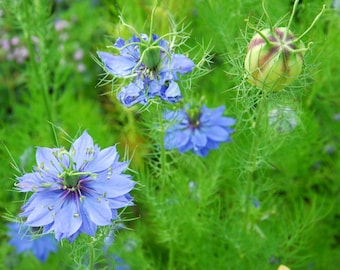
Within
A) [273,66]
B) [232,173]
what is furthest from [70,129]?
[273,66]

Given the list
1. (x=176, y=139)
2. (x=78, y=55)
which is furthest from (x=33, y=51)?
(x=78, y=55)

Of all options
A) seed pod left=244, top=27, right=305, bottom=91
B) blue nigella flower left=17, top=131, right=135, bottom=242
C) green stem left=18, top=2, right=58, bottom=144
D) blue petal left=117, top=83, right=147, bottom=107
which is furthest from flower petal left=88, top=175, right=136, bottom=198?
green stem left=18, top=2, right=58, bottom=144

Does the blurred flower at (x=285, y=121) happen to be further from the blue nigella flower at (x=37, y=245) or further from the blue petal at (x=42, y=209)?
the blue nigella flower at (x=37, y=245)

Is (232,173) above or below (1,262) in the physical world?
above

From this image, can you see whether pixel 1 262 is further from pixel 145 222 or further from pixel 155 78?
pixel 155 78

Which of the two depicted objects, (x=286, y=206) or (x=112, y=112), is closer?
(x=286, y=206)

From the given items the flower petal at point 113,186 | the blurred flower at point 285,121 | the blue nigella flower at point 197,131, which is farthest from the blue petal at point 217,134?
the flower petal at point 113,186
